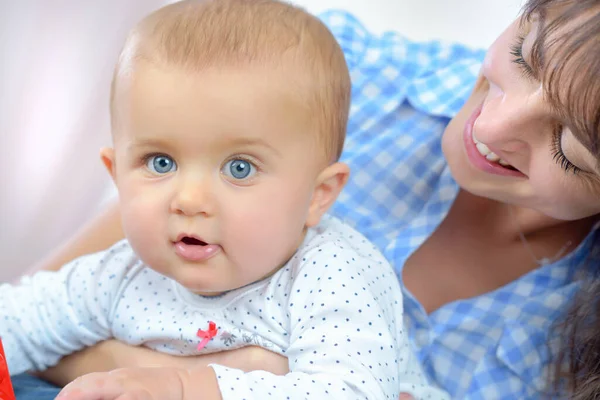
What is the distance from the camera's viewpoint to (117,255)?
1281 mm

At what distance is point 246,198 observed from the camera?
1.03m

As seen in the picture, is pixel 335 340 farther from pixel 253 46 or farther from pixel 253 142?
pixel 253 46

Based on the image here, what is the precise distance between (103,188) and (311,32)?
138 centimetres

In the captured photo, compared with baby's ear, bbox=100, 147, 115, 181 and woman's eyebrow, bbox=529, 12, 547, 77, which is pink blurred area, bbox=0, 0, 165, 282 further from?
woman's eyebrow, bbox=529, 12, 547, 77

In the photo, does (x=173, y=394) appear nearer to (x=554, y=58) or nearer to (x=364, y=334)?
(x=364, y=334)

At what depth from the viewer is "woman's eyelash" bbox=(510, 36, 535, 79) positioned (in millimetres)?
1130

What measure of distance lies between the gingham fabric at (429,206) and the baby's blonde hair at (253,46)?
0.41m

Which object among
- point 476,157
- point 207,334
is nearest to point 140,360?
point 207,334

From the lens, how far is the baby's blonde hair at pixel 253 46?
1017 millimetres

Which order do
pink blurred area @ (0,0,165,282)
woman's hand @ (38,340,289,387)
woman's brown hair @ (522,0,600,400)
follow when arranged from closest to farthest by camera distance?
woman's brown hair @ (522,0,600,400)
woman's hand @ (38,340,289,387)
pink blurred area @ (0,0,165,282)

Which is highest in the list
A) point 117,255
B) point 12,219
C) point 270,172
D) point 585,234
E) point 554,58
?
point 554,58

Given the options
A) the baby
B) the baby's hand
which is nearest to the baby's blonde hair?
the baby

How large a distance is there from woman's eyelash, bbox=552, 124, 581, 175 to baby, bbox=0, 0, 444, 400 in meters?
0.28

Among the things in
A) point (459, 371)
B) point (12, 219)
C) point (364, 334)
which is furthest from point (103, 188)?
point (364, 334)
